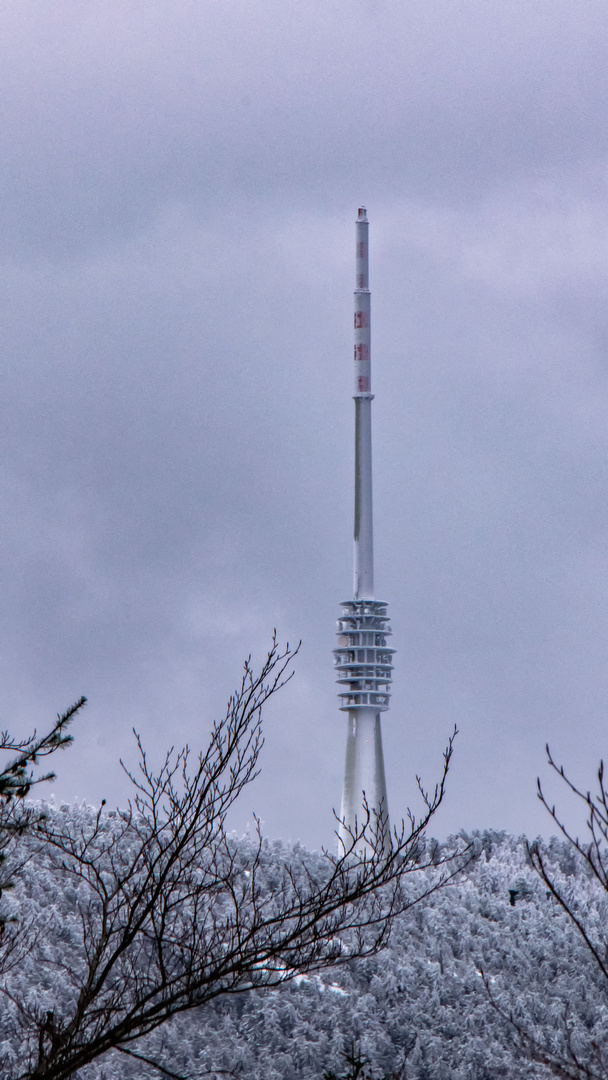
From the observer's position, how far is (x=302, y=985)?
3791 centimetres

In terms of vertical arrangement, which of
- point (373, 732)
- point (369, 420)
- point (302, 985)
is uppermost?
point (369, 420)

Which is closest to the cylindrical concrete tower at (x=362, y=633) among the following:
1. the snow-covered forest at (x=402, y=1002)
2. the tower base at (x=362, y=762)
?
the tower base at (x=362, y=762)

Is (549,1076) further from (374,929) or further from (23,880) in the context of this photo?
(23,880)

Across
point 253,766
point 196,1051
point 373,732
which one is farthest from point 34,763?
point 373,732

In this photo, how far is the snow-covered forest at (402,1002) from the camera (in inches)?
1323

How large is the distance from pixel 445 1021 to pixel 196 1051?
257 inches

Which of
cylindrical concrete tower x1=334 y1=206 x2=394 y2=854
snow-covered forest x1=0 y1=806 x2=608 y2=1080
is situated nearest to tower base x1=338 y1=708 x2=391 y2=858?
cylindrical concrete tower x1=334 y1=206 x2=394 y2=854

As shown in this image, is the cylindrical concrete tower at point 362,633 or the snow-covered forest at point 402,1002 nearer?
the snow-covered forest at point 402,1002

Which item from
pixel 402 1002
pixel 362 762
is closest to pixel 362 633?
pixel 362 762

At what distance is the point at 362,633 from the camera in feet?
192

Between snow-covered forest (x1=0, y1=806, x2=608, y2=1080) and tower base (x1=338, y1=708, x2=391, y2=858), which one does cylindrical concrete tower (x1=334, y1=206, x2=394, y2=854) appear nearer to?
tower base (x1=338, y1=708, x2=391, y2=858)

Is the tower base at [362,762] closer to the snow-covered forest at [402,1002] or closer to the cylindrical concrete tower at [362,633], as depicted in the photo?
the cylindrical concrete tower at [362,633]

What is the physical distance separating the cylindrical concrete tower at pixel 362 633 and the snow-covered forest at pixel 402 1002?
42.6ft

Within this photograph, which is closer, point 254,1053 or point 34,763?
point 34,763
